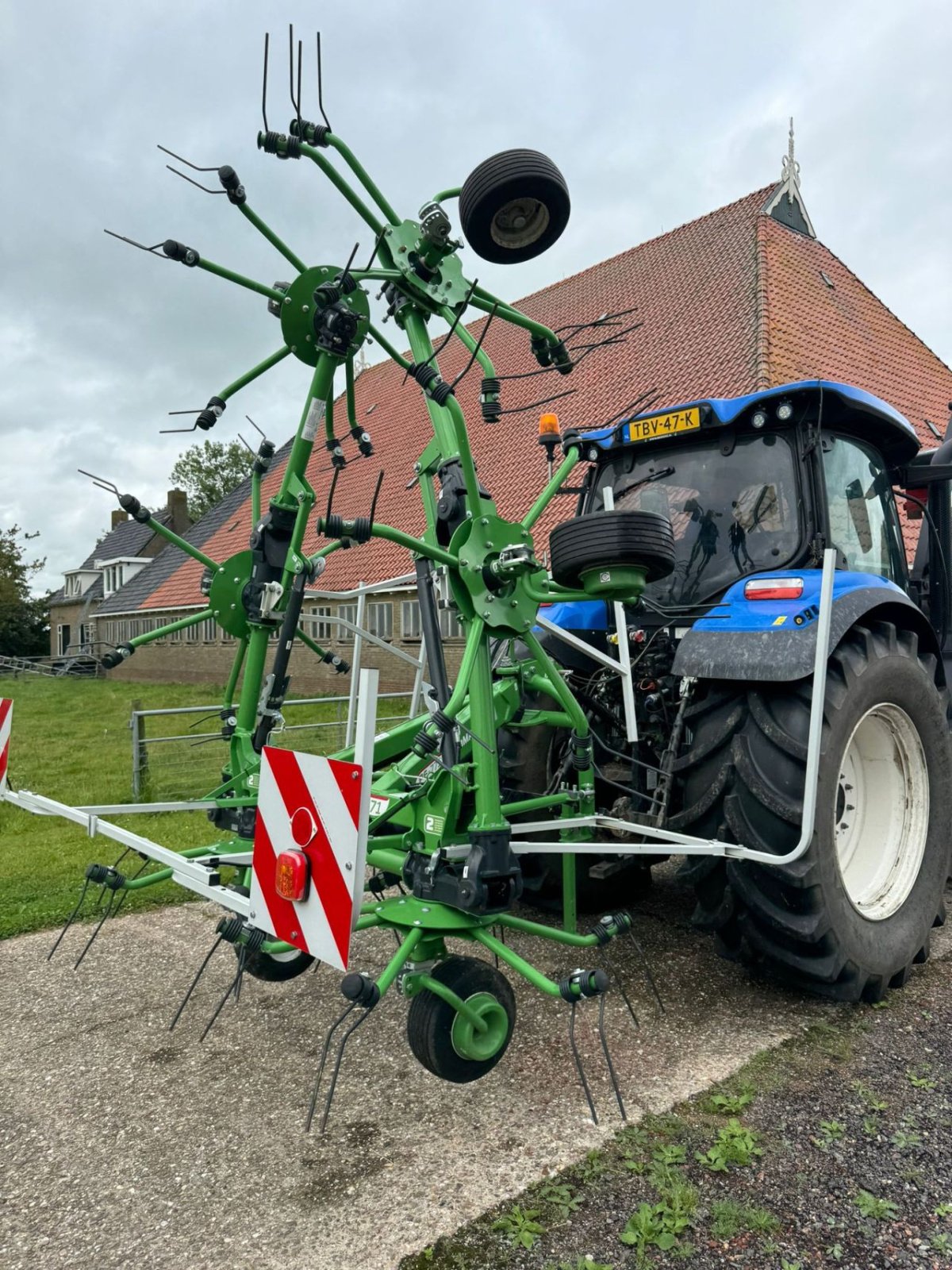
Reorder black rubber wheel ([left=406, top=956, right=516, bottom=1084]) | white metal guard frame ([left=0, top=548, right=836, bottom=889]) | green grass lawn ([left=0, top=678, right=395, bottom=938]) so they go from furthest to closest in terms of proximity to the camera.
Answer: green grass lawn ([left=0, top=678, right=395, bottom=938]) → white metal guard frame ([left=0, top=548, right=836, bottom=889]) → black rubber wheel ([left=406, top=956, right=516, bottom=1084])

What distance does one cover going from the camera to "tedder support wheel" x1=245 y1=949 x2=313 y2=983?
3084mm

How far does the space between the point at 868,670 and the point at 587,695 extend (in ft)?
3.42

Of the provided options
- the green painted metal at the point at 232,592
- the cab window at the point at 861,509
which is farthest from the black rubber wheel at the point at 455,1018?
the cab window at the point at 861,509

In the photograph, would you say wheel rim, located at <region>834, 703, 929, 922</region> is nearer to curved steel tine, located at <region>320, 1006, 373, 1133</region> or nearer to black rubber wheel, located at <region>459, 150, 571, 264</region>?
curved steel tine, located at <region>320, 1006, 373, 1133</region>

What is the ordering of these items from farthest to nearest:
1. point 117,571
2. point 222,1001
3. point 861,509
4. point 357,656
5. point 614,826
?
point 117,571 → point 357,656 → point 861,509 → point 614,826 → point 222,1001

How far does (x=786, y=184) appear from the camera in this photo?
1499 cm

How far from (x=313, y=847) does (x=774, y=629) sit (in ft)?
5.51

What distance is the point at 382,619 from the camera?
16.7 m

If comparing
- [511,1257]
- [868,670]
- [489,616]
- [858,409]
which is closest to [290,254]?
[489,616]

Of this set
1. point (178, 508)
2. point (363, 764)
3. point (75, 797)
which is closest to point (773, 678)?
point (363, 764)

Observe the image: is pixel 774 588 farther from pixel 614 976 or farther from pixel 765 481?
pixel 614 976

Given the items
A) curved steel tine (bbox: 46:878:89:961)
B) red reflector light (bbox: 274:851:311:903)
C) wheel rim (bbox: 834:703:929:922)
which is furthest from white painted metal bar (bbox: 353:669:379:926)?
wheel rim (bbox: 834:703:929:922)

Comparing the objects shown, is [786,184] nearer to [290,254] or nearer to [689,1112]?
[290,254]

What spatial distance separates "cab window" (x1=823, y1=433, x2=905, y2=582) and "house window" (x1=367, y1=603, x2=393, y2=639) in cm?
1273
